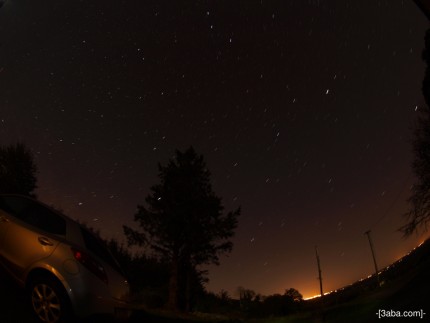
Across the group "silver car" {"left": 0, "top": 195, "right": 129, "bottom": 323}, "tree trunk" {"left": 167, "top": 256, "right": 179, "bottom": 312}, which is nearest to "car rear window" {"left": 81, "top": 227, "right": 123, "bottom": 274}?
"silver car" {"left": 0, "top": 195, "right": 129, "bottom": 323}

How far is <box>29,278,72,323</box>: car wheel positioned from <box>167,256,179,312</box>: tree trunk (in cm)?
2203

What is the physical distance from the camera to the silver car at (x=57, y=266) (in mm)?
6062

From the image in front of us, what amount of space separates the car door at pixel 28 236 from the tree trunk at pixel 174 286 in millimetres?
22015

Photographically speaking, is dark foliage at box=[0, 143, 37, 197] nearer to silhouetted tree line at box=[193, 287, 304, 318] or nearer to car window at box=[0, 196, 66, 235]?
silhouetted tree line at box=[193, 287, 304, 318]

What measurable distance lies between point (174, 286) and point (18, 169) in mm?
16557

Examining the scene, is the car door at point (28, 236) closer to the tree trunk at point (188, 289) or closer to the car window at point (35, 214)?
the car window at point (35, 214)

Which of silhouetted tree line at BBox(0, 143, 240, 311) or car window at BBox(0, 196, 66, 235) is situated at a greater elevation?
silhouetted tree line at BBox(0, 143, 240, 311)

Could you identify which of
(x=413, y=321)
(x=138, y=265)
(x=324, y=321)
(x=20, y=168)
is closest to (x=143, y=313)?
(x=413, y=321)

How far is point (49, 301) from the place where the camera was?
623 cm

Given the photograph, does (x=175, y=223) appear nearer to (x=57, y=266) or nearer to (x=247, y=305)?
(x=247, y=305)

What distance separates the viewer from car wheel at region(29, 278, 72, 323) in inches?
238

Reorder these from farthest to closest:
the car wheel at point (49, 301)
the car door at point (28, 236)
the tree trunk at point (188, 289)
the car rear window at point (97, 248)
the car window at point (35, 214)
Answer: the tree trunk at point (188, 289) → the car rear window at point (97, 248) → the car window at point (35, 214) → the car door at point (28, 236) → the car wheel at point (49, 301)

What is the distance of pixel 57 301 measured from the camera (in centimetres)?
613

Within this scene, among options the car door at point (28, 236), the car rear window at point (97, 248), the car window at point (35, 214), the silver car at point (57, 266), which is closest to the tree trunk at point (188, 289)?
the car rear window at point (97, 248)
